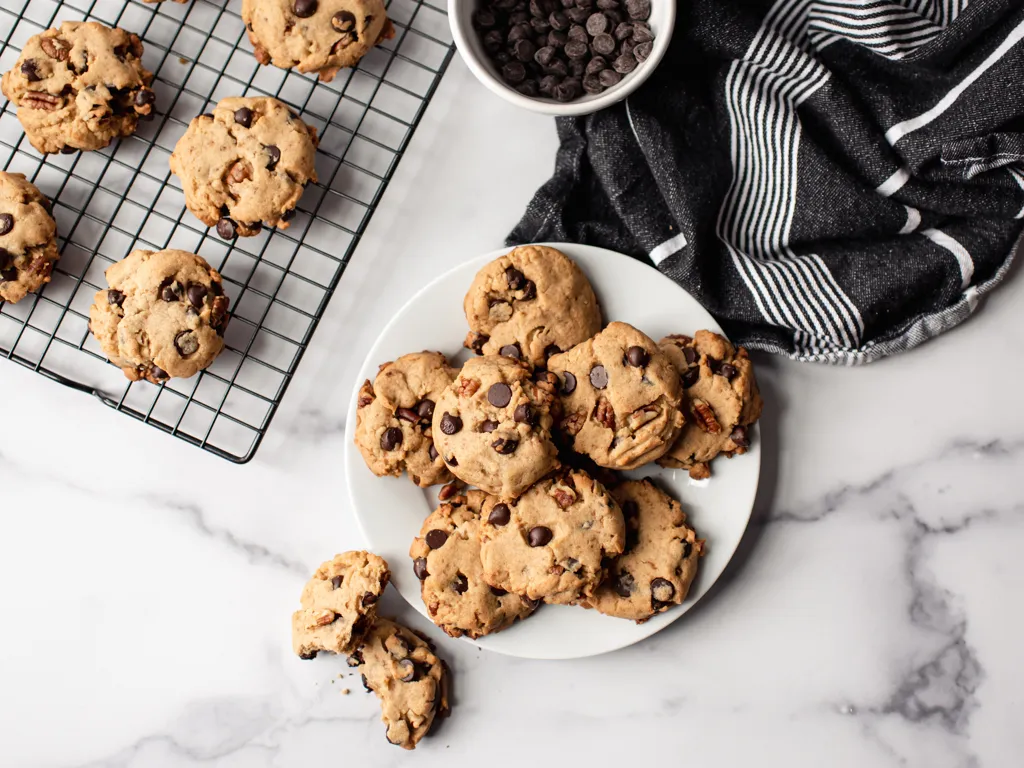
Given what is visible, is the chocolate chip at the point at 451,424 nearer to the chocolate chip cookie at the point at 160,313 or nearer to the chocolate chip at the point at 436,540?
the chocolate chip at the point at 436,540

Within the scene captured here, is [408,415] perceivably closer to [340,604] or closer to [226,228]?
[340,604]

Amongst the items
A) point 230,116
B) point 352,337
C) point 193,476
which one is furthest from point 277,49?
point 193,476

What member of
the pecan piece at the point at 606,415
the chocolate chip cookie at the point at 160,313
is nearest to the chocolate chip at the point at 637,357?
the pecan piece at the point at 606,415

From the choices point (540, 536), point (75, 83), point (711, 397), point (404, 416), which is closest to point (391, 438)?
point (404, 416)

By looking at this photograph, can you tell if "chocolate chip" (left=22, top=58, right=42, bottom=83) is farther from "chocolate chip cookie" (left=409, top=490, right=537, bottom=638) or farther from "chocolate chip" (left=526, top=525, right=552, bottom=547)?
"chocolate chip" (left=526, top=525, right=552, bottom=547)

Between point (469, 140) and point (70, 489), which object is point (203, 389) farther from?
point (469, 140)
